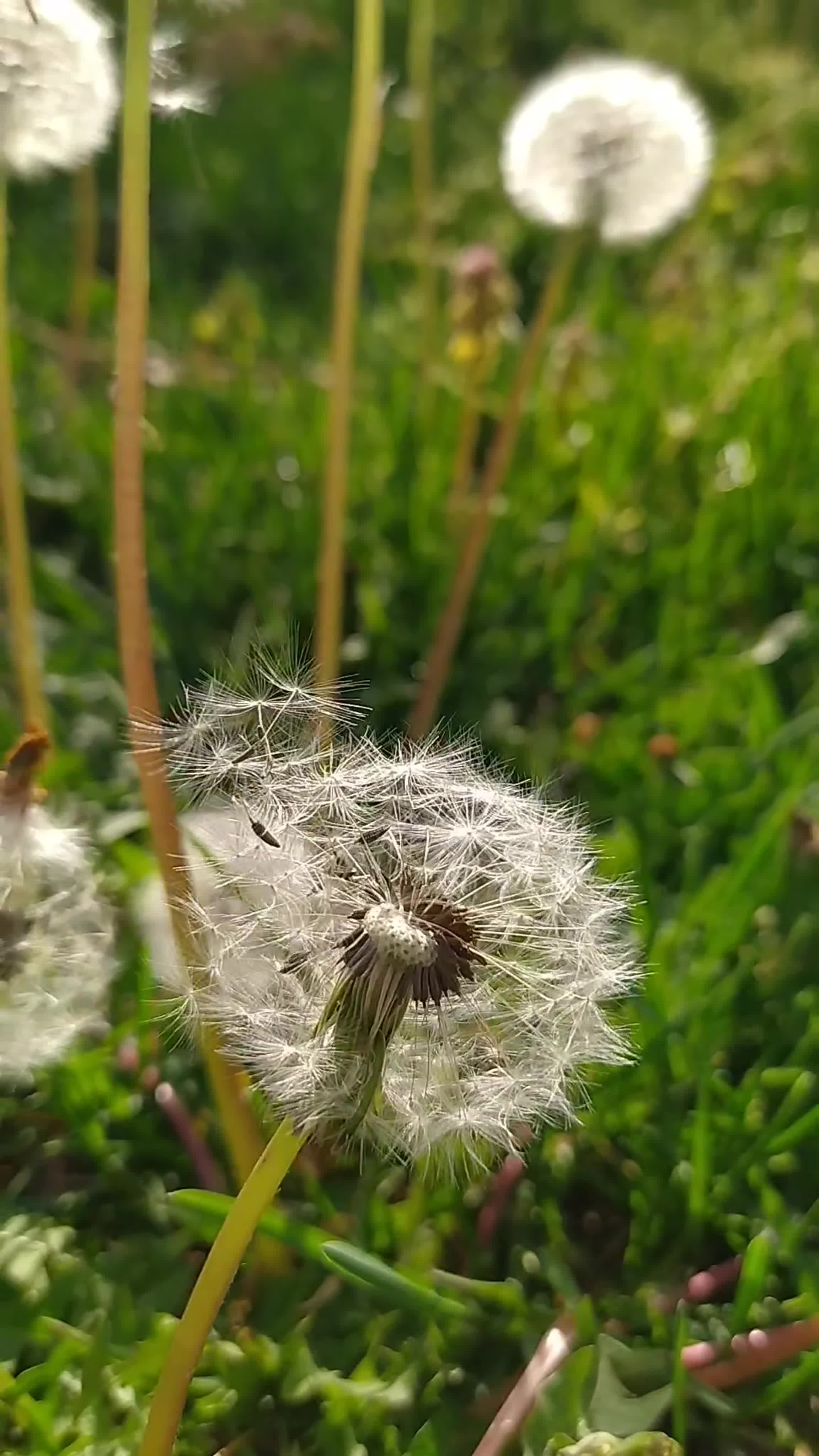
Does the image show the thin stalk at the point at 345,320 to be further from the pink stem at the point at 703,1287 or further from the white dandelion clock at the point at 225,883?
the pink stem at the point at 703,1287

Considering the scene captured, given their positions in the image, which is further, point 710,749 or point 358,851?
point 710,749

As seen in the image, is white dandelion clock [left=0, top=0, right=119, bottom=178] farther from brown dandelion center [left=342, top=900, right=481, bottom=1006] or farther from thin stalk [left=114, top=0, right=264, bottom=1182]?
brown dandelion center [left=342, top=900, right=481, bottom=1006]

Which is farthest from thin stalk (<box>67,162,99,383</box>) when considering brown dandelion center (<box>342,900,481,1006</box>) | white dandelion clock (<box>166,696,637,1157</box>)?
brown dandelion center (<box>342,900,481,1006</box>)

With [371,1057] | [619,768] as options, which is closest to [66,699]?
[619,768]

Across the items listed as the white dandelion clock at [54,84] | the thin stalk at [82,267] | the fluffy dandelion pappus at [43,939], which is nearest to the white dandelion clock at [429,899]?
the fluffy dandelion pappus at [43,939]

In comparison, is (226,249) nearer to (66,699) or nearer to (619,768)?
(66,699)

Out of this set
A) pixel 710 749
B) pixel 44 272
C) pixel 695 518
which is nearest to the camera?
pixel 710 749
